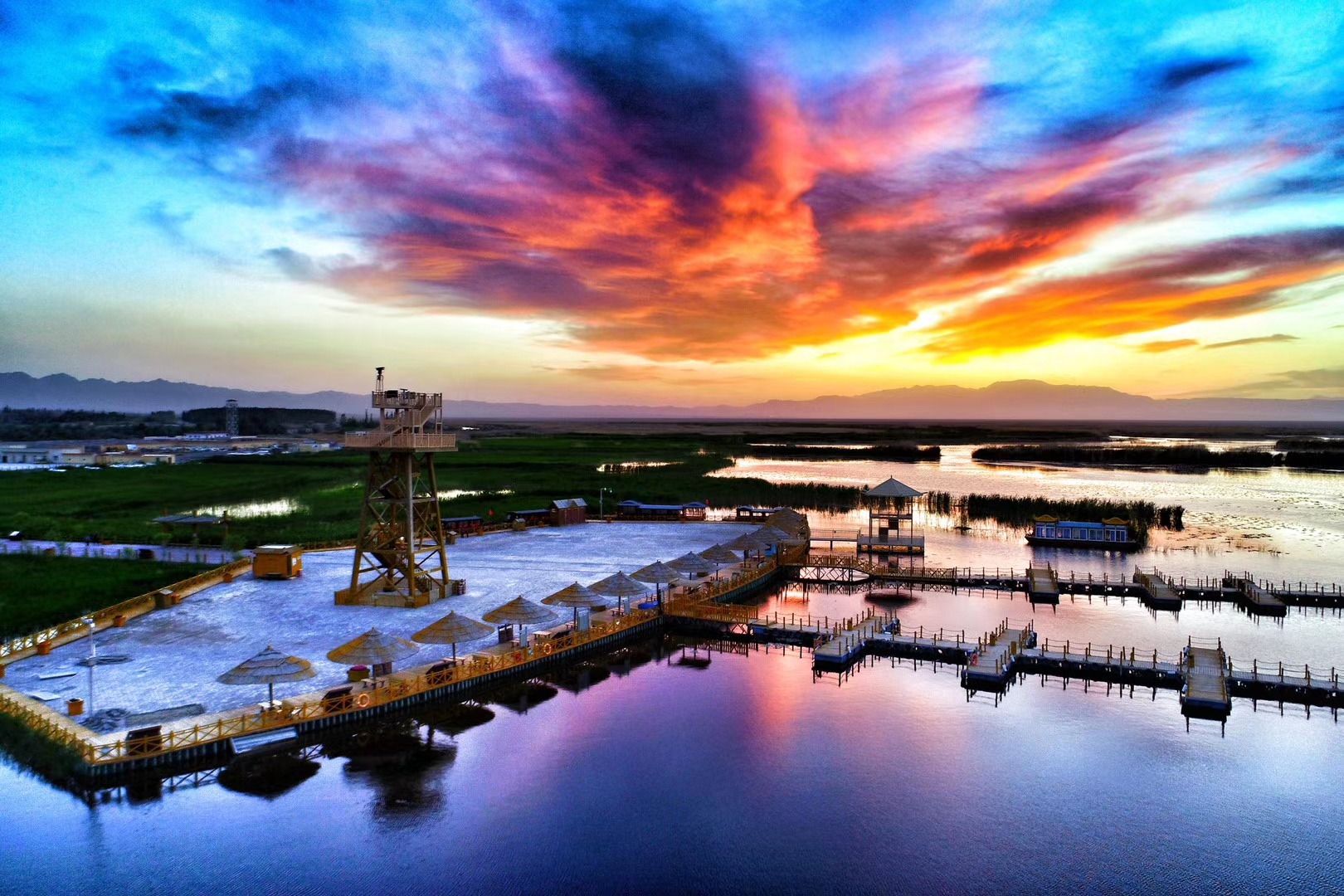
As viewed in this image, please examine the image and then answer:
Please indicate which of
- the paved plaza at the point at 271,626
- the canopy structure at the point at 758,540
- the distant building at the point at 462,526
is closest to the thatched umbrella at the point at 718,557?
the canopy structure at the point at 758,540

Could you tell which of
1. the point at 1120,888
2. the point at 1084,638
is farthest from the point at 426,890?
the point at 1084,638

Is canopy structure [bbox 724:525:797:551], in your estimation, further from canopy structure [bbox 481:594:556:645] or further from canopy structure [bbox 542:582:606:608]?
canopy structure [bbox 481:594:556:645]

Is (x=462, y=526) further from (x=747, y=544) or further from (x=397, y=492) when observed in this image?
(x=747, y=544)

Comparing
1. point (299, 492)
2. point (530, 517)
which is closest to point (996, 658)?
point (530, 517)

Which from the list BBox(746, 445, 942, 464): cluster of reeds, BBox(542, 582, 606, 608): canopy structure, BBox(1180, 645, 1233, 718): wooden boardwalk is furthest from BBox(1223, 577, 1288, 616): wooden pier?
BBox(746, 445, 942, 464): cluster of reeds

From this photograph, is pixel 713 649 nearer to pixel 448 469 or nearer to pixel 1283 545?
pixel 1283 545

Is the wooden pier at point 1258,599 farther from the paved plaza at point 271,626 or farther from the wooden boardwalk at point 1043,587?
the paved plaza at point 271,626

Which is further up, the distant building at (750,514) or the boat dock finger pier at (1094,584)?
the distant building at (750,514)
